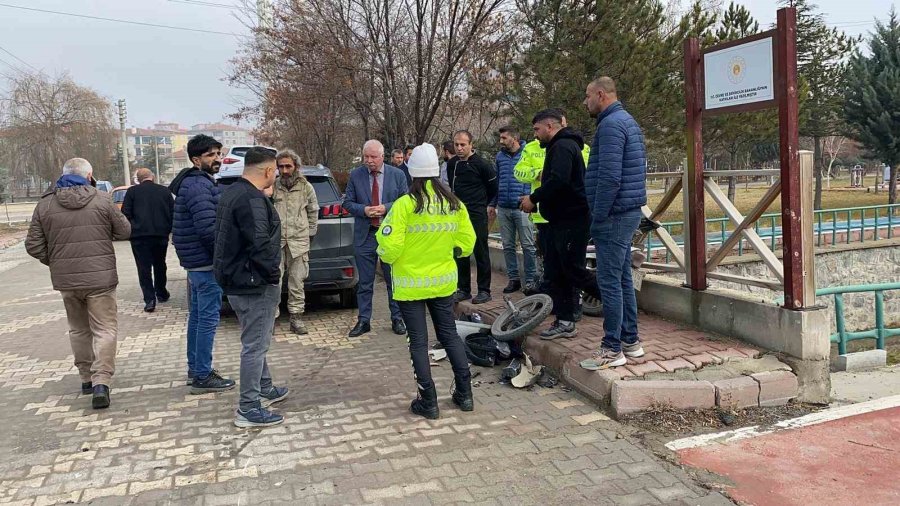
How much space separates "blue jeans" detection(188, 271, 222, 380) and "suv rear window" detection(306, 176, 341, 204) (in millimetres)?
3031

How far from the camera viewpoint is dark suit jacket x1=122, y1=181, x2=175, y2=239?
895 centimetres

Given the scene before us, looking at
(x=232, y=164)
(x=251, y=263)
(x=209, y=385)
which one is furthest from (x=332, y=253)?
(x=232, y=164)

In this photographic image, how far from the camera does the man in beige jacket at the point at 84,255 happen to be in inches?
189

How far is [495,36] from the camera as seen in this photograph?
13.0 meters

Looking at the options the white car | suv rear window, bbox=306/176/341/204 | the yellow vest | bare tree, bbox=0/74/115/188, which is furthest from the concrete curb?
bare tree, bbox=0/74/115/188

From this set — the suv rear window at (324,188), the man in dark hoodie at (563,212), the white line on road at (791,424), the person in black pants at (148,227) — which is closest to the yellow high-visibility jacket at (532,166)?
the man in dark hoodie at (563,212)

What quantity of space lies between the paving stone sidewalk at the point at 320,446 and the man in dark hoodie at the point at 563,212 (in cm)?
88

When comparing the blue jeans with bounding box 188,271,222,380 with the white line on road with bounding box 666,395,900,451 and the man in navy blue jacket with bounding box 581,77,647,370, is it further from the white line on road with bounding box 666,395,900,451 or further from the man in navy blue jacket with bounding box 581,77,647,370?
the white line on road with bounding box 666,395,900,451

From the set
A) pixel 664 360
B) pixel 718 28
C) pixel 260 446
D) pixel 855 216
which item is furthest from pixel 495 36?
pixel 855 216

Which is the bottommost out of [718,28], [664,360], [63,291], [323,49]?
[664,360]

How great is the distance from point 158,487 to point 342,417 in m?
1.30

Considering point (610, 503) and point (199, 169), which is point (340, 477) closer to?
point (610, 503)

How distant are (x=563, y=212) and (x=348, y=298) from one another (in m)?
3.86

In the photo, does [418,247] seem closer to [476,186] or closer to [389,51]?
[476,186]
